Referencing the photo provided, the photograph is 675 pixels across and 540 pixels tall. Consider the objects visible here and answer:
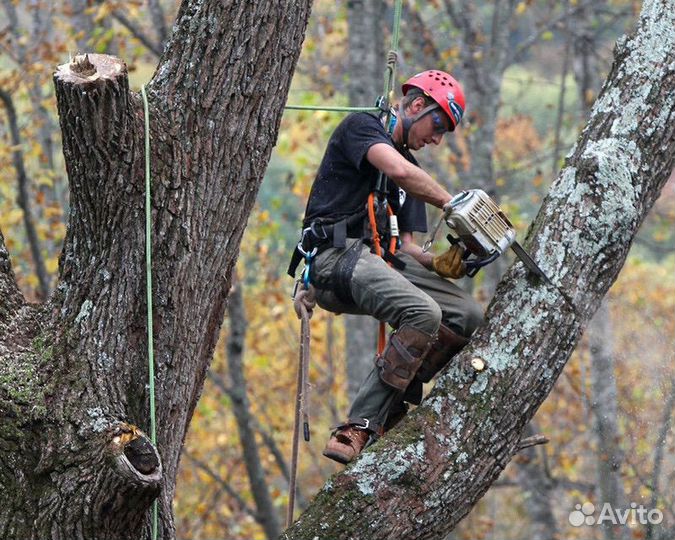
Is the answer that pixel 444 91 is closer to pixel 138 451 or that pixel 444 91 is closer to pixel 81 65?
pixel 81 65

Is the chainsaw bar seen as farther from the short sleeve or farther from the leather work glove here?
the short sleeve

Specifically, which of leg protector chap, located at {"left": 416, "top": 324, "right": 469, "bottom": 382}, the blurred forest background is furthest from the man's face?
the blurred forest background

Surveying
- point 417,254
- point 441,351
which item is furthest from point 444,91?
point 441,351

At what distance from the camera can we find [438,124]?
183 inches

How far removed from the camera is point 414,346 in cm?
428

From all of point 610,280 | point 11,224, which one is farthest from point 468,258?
point 11,224

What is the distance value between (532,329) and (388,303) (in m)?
0.69

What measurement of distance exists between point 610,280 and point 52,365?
2.07 metres

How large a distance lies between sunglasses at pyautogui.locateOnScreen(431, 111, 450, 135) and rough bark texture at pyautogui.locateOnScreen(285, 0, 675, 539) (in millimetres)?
685

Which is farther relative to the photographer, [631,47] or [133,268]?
[631,47]

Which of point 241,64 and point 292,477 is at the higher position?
point 241,64

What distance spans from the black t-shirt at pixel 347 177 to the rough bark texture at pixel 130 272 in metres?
0.65

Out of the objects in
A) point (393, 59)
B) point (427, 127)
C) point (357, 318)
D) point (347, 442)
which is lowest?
point (357, 318)

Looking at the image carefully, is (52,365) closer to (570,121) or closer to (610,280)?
(610,280)
